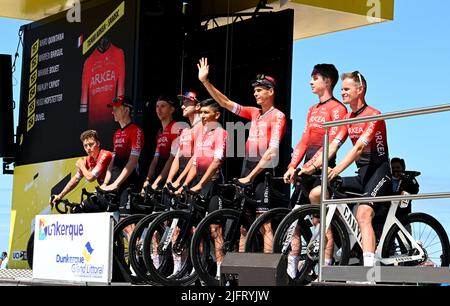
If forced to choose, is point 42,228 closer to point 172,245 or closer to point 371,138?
point 172,245

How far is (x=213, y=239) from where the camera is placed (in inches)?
387

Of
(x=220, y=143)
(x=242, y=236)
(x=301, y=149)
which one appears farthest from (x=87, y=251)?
(x=301, y=149)

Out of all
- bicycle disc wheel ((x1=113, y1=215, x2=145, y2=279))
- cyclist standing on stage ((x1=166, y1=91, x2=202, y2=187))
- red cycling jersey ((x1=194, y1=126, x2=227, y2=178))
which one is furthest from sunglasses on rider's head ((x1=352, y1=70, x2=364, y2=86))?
bicycle disc wheel ((x1=113, y1=215, x2=145, y2=279))

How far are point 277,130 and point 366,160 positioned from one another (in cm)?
175

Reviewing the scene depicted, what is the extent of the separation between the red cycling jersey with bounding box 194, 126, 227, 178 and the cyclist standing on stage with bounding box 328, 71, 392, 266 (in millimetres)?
2243

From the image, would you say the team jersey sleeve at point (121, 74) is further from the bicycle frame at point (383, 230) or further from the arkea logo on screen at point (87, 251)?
the bicycle frame at point (383, 230)

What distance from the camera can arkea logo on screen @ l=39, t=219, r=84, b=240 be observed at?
10289mm

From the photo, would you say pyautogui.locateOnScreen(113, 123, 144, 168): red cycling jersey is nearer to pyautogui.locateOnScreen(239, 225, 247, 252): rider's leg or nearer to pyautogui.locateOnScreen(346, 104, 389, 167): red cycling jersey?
pyautogui.locateOnScreen(239, 225, 247, 252): rider's leg

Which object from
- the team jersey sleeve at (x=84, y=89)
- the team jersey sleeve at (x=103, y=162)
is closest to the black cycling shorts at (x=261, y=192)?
the team jersey sleeve at (x=103, y=162)

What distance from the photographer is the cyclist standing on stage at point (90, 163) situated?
12336 millimetres

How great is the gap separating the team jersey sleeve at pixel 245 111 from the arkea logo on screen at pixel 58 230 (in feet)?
6.80

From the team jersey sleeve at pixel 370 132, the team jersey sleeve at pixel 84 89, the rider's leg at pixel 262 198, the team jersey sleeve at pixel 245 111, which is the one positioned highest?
the team jersey sleeve at pixel 84 89
